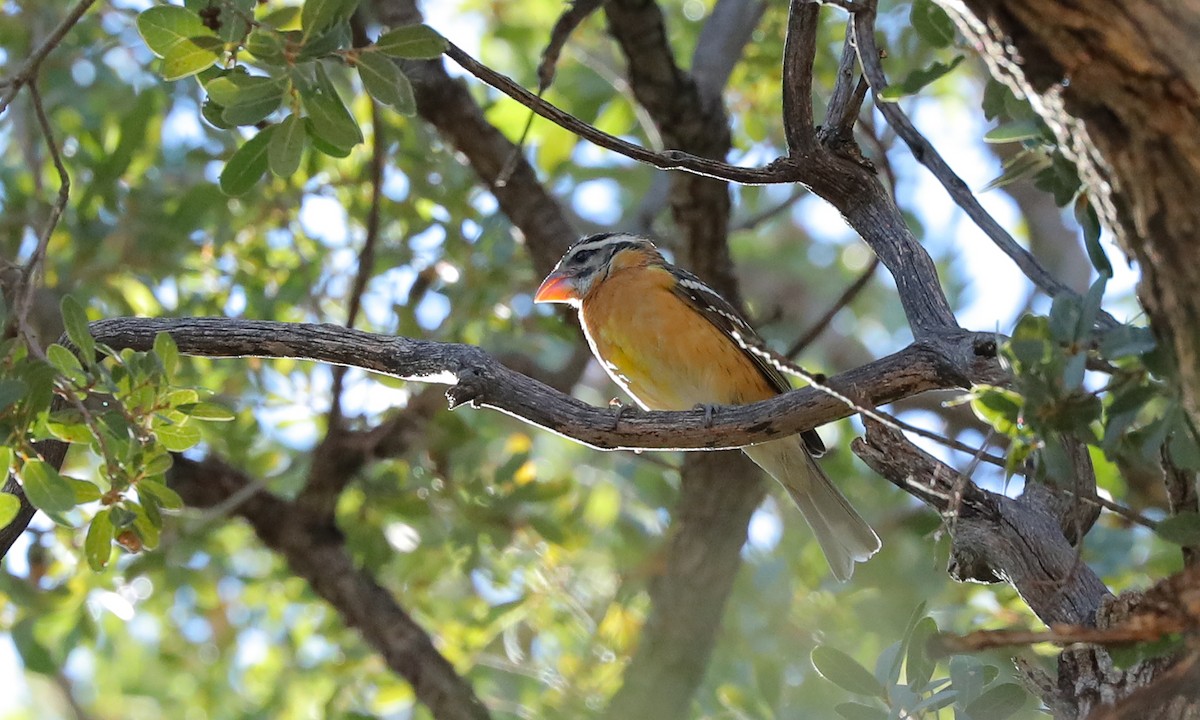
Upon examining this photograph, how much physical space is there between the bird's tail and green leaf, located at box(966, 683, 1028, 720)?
2.11 m

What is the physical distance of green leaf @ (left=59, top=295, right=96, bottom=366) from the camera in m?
3.51

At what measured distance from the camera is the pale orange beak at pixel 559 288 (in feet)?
22.6

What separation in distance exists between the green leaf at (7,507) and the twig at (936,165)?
2722 mm

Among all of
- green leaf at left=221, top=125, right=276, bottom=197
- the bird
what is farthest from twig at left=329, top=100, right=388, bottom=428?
green leaf at left=221, top=125, right=276, bottom=197

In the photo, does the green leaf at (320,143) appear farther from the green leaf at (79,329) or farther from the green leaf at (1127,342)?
the green leaf at (1127,342)

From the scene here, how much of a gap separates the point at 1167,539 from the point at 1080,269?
667cm

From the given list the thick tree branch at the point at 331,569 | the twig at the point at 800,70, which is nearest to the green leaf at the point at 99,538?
the twig at the point at 800,70

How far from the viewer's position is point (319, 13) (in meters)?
3.66

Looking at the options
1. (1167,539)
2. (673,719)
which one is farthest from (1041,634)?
(673,719)

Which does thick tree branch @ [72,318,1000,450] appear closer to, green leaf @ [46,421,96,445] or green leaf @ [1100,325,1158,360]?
green leaf @ [46,421,96,445]

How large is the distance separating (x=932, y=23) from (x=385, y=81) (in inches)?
64.7

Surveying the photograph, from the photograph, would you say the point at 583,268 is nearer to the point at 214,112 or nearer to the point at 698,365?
the point at 698,365

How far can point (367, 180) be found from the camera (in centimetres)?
784

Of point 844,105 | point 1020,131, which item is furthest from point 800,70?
point 1020,131
